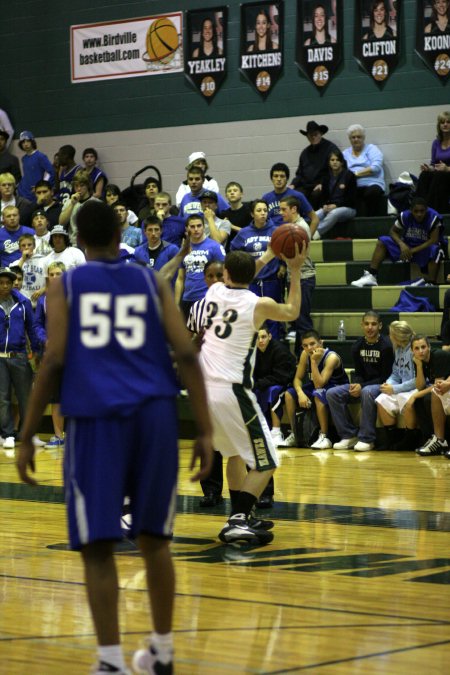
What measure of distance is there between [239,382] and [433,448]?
195 inches

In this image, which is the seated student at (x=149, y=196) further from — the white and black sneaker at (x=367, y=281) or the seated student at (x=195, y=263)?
the white and black sneaker at (x=367, y=281)

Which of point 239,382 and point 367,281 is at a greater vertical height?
point 367,281

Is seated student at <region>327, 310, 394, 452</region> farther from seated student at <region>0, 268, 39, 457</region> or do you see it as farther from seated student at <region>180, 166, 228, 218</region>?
seated student at <region>0, 268, 39, 457</region>

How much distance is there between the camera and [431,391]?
1094 centimetres

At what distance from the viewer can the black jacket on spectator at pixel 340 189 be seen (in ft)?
46.9

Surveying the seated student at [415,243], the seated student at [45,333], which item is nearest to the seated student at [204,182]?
the seated student at [415,243]

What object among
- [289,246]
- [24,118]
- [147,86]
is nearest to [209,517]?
[289,246]

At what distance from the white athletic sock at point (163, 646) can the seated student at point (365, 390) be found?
7915mm

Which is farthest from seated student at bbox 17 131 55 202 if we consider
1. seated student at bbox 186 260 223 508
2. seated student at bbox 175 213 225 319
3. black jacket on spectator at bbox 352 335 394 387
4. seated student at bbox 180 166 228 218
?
seated student at bbox 186 260 223 508

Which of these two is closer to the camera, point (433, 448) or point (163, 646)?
point (163, 646)

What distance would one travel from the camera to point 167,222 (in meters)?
13.4

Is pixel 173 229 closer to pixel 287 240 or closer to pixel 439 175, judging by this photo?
pixel 439 175

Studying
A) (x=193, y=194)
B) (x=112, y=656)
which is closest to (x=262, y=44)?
(x=193, y=194)

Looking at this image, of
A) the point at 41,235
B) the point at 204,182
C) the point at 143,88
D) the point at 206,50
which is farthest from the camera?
the point at 143,88
